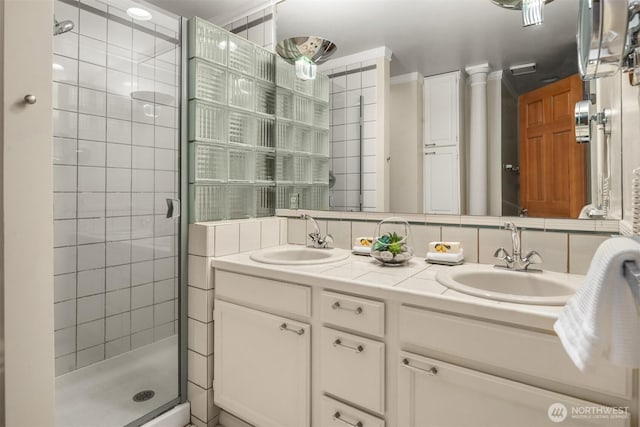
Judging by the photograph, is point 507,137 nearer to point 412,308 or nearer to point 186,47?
point 412,308

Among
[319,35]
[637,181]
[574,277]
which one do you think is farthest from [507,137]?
[319,35]

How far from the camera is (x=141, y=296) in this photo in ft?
5.73

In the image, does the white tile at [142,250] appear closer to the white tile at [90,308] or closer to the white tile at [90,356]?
the white tile at [90,308]

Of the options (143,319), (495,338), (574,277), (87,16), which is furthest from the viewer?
(143,319)

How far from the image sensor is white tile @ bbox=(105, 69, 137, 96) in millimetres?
1552

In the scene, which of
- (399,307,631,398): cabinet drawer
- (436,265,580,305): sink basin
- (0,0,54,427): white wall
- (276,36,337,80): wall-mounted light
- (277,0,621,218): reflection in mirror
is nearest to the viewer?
(399,307,631,398): cabinet drawer

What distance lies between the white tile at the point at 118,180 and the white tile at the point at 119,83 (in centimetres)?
34

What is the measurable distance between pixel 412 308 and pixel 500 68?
1.13 m

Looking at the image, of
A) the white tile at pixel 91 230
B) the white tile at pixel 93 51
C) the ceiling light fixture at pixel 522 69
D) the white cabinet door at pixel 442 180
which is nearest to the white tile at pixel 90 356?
the white tile at pixel 91 230

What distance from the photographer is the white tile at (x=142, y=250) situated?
169cm

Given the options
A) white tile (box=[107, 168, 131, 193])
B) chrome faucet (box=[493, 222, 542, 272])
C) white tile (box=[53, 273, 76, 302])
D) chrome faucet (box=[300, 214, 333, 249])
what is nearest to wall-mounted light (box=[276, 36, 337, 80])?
chrome faucet (box=[300, 214, 333, 249])

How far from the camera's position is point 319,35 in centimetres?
202

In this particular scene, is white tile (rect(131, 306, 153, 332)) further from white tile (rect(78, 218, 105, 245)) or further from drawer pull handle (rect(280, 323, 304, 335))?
drawer pull handle (rect(280, 323, 304, 335))

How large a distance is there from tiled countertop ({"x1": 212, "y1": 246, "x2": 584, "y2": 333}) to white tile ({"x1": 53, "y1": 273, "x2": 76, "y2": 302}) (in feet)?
2.13
